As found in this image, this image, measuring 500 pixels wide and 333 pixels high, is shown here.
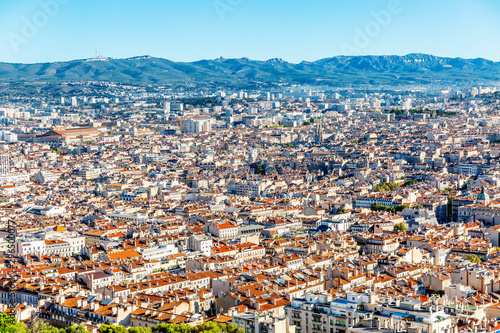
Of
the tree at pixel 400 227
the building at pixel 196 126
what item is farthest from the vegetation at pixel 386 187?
the building at pixel 196 126

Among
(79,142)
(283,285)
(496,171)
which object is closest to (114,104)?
(79,142)

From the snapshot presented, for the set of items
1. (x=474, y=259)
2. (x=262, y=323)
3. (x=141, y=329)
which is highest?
(x=262, y=323)

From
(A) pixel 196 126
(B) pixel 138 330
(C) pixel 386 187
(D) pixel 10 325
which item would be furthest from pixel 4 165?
(B) pixel 138 330

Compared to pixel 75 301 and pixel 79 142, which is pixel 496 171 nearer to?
A: pixel 75 301

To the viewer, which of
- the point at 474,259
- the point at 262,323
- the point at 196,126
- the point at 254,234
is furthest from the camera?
the point at 196,126

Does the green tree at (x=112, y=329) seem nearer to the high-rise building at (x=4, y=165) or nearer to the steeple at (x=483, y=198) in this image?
the steeple at (x=483, y=198)

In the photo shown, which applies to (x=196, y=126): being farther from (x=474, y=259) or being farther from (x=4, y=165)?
(x=474, y=259)
